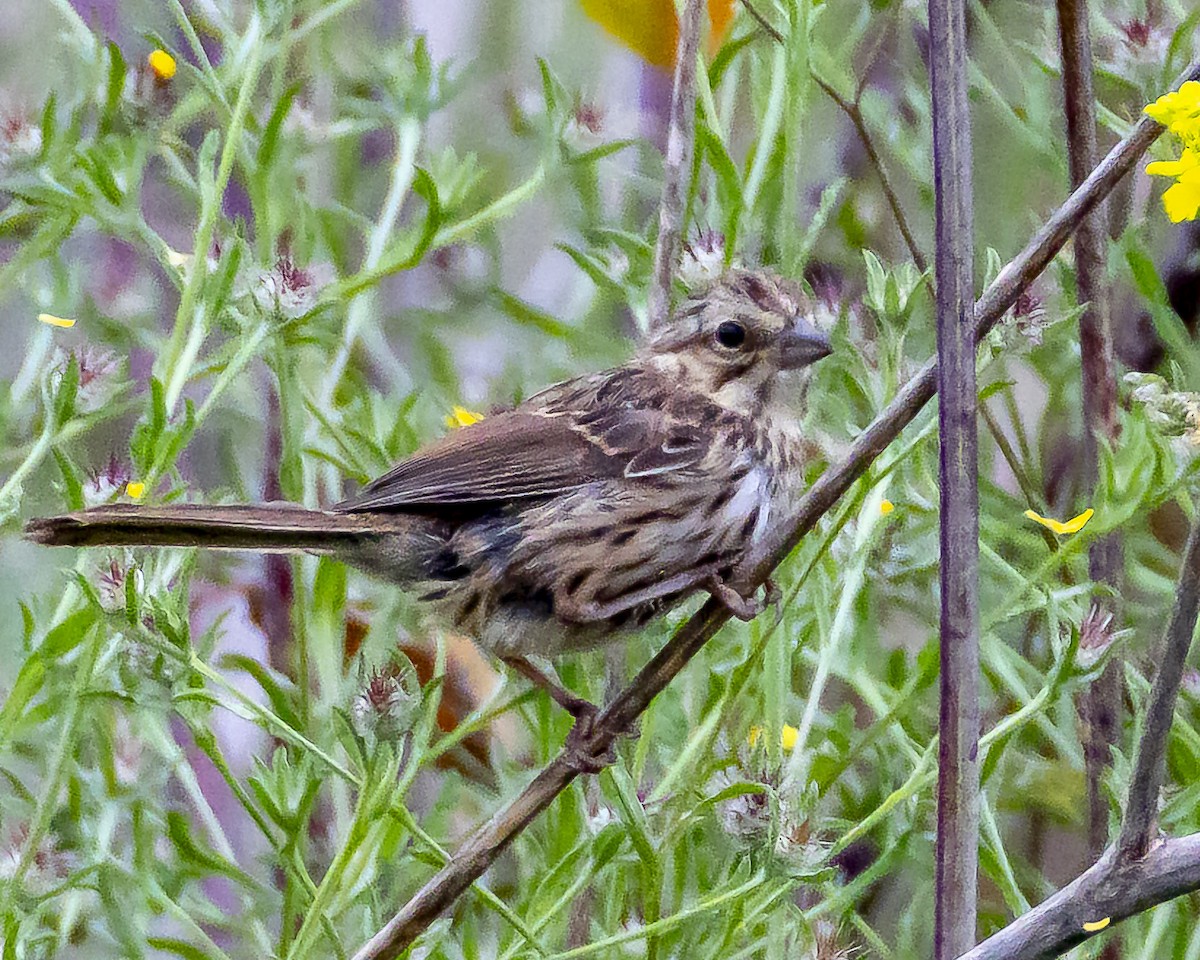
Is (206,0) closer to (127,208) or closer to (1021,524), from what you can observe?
(127,208)

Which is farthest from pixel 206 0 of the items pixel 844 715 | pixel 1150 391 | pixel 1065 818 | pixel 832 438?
pixel 1065 818

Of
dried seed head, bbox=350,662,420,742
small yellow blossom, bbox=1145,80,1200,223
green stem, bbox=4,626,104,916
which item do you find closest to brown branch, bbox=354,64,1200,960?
dried seed head, bbox=350,662,420,742

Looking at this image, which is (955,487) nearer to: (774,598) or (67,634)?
(774,598)

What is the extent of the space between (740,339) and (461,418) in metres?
0.39

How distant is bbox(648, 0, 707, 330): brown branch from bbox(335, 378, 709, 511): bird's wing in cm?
27

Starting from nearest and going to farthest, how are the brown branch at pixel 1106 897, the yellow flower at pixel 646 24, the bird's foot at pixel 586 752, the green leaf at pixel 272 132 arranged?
the brown branch at pixel 1106 897 → the bird's foot at pixel 586 752 → the green leaf at pixel 272 132 → the yellow flower at pixel 646 24

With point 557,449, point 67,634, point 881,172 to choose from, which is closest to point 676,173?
point 881,172

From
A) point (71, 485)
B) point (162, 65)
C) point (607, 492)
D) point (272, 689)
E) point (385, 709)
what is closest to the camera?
point (385, 709)

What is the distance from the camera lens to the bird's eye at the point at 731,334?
6.75 feet

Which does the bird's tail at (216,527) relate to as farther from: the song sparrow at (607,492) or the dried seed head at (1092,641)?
the dried seed head at (1092,641)

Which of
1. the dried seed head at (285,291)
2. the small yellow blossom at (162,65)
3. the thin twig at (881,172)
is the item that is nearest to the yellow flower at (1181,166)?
the thin twig at (881,172)

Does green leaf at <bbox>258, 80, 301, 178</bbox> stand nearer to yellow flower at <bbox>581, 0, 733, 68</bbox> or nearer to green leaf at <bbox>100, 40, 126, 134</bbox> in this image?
green leaf at <bbox>100, 40, 126, 134</bbox>

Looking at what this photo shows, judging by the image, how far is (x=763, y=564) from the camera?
4.68 ft

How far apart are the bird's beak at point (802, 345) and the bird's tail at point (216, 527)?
0.54 meters
